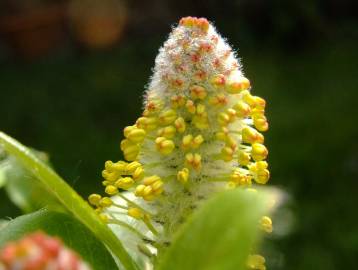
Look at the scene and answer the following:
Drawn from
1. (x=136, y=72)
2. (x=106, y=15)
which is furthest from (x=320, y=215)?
(x=106, y=15)

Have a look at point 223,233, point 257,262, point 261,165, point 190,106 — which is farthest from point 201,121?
point 223,233

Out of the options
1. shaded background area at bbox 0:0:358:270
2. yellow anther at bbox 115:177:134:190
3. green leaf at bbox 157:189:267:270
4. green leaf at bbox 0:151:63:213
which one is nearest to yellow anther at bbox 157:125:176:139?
yellow anther at bbox 115:177:134:190

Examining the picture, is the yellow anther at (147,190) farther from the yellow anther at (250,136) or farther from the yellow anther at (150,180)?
the yellow anther at (250,136)

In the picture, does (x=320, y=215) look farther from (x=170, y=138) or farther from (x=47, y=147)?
(x=170, y=138)

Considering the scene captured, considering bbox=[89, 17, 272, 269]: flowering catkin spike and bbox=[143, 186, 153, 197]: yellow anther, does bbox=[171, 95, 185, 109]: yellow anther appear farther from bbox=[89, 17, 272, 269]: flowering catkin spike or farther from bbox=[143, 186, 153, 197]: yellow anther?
bbox=[143, 186, 153, 197]: yellow anther

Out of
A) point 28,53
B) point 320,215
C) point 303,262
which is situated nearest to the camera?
point 303,262

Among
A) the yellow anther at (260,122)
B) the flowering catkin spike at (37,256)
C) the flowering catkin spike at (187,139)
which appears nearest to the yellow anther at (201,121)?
the flowering catkin spike at (187,139)

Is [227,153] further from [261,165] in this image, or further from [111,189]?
[111,189]
